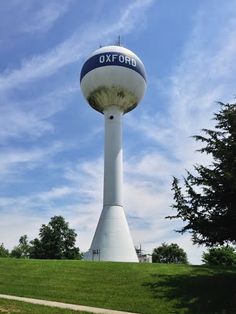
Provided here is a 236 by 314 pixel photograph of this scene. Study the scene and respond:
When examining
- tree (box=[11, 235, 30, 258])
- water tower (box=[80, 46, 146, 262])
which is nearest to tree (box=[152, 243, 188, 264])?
tree (box=[11, 235, 30, 258])

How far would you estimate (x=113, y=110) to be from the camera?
146 ft

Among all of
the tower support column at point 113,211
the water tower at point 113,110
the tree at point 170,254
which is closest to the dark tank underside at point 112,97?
the water tower at point 113,110

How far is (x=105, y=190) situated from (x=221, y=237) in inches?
880

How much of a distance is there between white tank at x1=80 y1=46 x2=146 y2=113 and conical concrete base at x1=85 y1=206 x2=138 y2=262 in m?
10.9

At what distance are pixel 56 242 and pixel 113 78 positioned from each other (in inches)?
1298

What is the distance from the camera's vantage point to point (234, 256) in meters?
61.0

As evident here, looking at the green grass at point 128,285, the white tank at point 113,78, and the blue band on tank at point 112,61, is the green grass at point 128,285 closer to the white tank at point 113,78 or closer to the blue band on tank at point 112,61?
the white tank at point 113,78

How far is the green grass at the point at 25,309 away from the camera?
622 inches

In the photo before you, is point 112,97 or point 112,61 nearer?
point 112,61

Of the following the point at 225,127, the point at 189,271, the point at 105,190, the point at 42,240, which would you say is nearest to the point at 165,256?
the point at 42,240

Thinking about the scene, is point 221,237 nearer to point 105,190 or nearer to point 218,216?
point 218,216

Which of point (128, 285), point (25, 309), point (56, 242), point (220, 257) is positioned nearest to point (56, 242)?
point (56, 242)

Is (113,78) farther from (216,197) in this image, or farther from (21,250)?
(21,250)

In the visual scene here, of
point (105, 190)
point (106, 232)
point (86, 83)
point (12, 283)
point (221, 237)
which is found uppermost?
point (86, 83)
